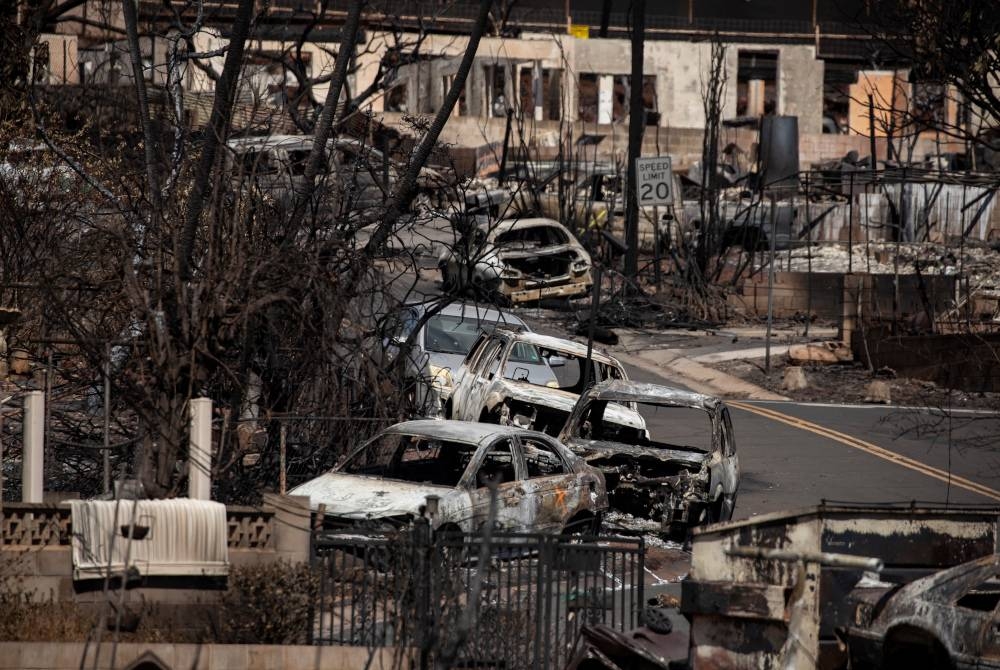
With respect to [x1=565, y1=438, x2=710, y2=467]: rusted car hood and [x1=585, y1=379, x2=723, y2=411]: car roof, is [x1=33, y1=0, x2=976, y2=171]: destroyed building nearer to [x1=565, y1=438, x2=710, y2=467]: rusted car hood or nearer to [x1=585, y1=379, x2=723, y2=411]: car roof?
[x1=585, y1=379, x2=723, y2=411]: car roof

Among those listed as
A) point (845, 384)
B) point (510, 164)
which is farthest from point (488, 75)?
point (845, 384)

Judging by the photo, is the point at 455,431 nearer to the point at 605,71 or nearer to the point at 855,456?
the point at 855,456

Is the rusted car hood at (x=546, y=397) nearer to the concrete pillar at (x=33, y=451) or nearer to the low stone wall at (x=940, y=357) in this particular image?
the concrete pillar at (x=33, y=451)

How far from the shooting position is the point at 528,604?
10.8 meters

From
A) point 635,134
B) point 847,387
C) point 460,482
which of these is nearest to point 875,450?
point 847,387

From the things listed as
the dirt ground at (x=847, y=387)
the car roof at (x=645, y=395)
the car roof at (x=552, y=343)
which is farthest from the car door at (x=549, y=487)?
Result: the dirt ground at (x=847, y=387)

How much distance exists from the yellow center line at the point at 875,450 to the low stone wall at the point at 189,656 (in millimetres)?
8646

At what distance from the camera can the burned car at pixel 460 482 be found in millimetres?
12453

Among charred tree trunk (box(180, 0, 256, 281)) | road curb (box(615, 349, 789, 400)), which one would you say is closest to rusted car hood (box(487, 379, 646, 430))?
charred tree trunk (box(180, 0, 256, 281))

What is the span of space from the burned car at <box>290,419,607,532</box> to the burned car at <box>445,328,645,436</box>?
5.37 feet

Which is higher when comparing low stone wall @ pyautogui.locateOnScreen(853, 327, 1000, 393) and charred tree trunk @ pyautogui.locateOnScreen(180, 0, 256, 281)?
charred tree trunk @ pyautogui.locateOnScreen(180, 0, 256, 281)

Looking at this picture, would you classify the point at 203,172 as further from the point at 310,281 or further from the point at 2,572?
the point at 2,572

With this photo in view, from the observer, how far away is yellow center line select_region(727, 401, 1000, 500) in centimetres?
1770

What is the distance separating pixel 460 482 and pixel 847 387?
1225cm
